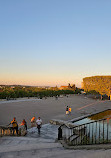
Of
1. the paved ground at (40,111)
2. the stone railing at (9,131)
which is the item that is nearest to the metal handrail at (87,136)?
the stone railing at (9,131)

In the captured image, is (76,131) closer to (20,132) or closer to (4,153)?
(20,132)

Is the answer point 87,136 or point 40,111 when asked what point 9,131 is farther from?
point 40,111

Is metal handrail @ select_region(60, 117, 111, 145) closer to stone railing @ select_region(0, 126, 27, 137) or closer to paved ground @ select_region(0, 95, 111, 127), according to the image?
stone railing @ select_region(0, 126, 27, 137)

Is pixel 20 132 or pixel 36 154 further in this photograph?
pixel 20 132

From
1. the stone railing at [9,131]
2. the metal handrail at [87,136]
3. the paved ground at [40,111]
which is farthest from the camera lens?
the paved ground at [40,111]

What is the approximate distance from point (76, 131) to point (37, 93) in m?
42.7

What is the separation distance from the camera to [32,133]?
27.3ft

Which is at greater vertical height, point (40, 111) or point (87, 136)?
point (87, 136)

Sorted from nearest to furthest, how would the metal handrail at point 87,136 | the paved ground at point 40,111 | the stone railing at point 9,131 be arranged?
the metal handrail at point 87,136 < the stone railing at point 9,131 < the paved ground at point 40,111

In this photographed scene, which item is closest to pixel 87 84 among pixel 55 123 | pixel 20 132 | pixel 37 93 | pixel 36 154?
pixel 37 93

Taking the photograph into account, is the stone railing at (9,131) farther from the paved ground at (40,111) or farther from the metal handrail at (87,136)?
the paved ground at (40,111)

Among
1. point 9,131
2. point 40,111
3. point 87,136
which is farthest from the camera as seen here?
point 40,111

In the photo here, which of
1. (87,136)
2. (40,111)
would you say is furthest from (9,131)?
A: (40,111)

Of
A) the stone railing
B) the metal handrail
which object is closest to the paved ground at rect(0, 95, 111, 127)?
the stone railing
